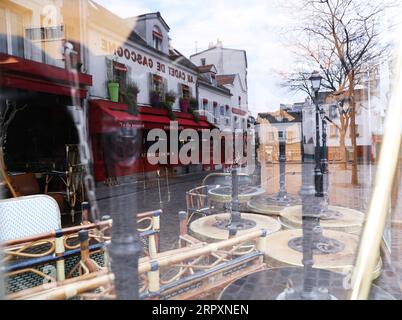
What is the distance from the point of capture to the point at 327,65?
2.71m

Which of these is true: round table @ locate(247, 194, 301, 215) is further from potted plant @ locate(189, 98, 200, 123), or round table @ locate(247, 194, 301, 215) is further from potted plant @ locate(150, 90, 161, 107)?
potted plant @ locate(150, 90, 161, 107)

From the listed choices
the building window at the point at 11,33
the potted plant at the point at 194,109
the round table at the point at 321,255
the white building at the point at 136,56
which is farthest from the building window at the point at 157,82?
the round table at the point at 321,255

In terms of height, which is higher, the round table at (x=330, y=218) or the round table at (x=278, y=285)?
the round table at (x=278, y=285)

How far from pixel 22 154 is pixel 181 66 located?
1472 millimetres

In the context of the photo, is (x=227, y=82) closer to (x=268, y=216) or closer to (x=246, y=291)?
(x=268, y=216)

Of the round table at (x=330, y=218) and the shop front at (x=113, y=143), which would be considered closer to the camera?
the shop front at (x=113, y=143)

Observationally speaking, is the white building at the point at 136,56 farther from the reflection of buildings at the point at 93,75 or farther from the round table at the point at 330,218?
the round table at the point at 330,218

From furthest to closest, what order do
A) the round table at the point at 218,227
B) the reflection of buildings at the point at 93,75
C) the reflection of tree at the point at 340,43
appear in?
the round table at the point at 218,227 → the reflection of tree at the point at 340,43 → the reflection of buildings at the point at 93,75

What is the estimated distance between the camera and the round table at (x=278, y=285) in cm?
119

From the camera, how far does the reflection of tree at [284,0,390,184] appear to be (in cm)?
175

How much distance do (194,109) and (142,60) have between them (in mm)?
1510

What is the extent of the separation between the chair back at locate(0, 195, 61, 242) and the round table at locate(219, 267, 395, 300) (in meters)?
1.33

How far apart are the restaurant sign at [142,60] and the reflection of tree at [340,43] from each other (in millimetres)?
1002

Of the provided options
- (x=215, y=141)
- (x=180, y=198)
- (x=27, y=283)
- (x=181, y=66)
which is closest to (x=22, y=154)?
(x=27, y=283)
